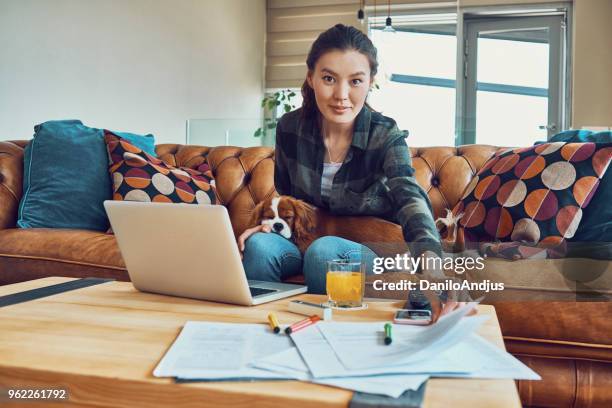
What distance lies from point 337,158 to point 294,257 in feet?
1.14

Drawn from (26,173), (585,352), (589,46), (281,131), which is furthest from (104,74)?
(589,46)

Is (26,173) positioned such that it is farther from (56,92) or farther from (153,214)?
(153,214)

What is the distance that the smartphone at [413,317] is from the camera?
93 centimetres

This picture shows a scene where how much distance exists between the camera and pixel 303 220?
Result: 1.86m

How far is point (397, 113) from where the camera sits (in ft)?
19.1

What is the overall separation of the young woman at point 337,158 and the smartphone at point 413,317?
2.11ft

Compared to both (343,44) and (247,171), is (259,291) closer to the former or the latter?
(343,44)

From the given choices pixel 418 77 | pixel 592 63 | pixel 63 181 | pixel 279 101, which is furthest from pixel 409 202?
pixel 418 77

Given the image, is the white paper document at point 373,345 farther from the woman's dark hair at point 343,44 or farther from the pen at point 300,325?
the woman's dark hair at point 343,44

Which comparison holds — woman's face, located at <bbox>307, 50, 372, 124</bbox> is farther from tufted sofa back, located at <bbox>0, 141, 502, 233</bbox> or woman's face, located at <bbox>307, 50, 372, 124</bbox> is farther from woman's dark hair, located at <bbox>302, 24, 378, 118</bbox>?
tufted sofa back, located at <bbox>0, 141, 502, 233</bbox>

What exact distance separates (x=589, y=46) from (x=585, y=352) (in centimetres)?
441

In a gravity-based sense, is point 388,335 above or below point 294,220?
below

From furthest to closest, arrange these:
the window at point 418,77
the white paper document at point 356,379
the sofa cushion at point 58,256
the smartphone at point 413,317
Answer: the window at point 418,77, the sofa cushion at point 58,256, the smartphone at point 413,317, the white paper document at point 356,379

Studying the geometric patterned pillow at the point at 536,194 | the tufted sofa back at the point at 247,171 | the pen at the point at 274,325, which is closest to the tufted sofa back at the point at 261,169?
the tufted sofa back at the point at 247,171
